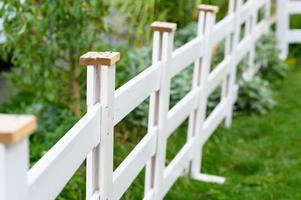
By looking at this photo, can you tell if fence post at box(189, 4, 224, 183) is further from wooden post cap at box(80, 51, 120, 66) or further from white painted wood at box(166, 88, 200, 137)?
wooden post cap at box(80, 51, 120, 66)

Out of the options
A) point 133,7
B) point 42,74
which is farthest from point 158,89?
point 133,7

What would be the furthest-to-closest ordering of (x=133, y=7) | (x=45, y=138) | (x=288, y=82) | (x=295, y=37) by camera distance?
(x=295, y=37), (x=288, y=82), (x=133, y=7), (x=45, y=138)

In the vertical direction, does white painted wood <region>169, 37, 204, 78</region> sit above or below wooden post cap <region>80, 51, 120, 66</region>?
below

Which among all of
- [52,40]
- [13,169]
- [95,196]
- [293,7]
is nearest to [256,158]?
[52,40]

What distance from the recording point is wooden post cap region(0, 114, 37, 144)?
1442mm

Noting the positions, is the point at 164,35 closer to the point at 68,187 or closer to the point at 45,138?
the point at 68,187

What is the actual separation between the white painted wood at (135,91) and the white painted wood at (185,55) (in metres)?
0.26

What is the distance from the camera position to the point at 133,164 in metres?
2.88

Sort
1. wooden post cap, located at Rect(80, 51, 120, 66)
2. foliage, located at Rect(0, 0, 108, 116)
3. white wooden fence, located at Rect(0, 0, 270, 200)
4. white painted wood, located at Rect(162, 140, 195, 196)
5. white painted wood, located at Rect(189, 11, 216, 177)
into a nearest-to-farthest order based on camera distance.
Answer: white wooden fence, located at Rect(0, 0, 270, 200) → wooden post cap, located at Rect(80, 51, 120, 66) → white painted wood, located at Rect(162, 140, 195, 196) → foliage, located at Rect(0, 0, 108, 116) → white painted wood, located at Rect(189, 11, 216, 177)

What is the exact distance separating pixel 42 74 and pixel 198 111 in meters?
1.18

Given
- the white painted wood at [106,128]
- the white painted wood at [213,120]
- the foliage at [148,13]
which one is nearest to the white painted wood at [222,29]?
the white painted wood at [213,120]

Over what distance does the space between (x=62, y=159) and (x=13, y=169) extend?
16.5 inches

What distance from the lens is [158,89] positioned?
320 cm

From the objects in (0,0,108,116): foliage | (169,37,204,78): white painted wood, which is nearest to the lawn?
(169,37,204,78): white painted wood
